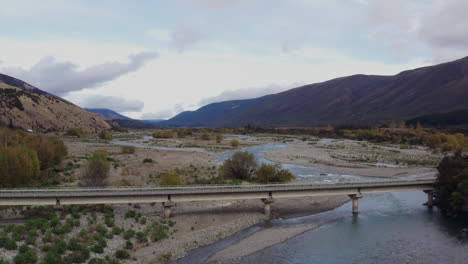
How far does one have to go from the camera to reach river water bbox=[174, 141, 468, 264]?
29703 mm

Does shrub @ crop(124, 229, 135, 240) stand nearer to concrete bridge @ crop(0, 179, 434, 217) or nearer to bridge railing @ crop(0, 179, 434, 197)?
concrete bridge @ crop(0, 179, 434, 217)

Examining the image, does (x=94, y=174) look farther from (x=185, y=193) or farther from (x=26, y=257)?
(x=26, y=257)

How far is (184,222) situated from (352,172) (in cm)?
4603

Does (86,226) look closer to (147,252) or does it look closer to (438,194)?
(147,252)

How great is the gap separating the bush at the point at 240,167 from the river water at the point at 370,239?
1610 cm

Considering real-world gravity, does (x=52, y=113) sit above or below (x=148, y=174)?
above

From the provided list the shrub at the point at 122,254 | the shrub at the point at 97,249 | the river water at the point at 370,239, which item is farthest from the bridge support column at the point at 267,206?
the shrub at the point at 97,249

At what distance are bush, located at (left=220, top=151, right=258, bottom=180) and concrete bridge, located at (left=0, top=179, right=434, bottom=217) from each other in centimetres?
1544

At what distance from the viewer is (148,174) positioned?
6075 centimetres

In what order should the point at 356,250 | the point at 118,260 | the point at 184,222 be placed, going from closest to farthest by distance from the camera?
the point at 118,260 → the point at 356,250 → the point at 184,222

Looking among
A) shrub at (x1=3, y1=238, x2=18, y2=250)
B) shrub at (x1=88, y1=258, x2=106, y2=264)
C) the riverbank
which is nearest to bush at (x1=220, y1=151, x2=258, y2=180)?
the riverbank

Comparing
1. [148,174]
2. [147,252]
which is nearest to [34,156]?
[148,174]

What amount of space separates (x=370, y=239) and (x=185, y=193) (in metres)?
18.3

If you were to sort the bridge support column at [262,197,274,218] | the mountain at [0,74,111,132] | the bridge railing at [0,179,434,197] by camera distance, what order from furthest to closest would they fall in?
the mountain at [0,74,111,132] < the bridge support column at [262,197,274,218] < the bridge railing at [0,179,434,197]
